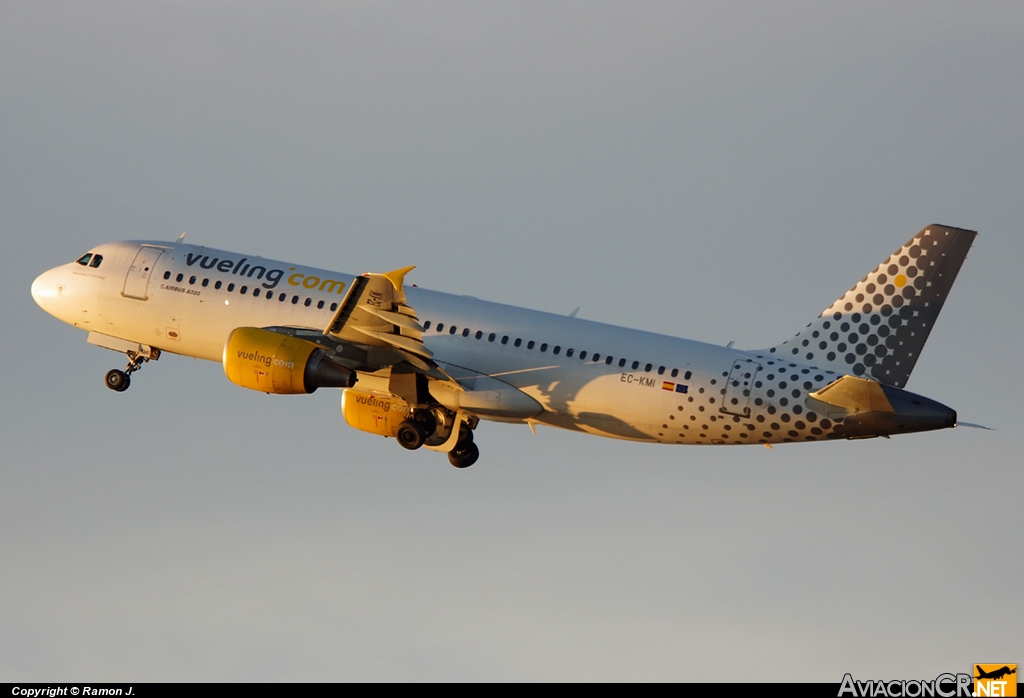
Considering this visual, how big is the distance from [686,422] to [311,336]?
36.0 ft

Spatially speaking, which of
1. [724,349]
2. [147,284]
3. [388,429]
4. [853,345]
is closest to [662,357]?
[724,349]

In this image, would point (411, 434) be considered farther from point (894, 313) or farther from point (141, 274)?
point (894, 313)

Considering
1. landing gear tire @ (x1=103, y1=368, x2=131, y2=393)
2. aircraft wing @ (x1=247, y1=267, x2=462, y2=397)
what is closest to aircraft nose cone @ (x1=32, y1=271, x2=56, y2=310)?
landing gear tire @ (x1=103, y1=368, x2=131, y2=393)

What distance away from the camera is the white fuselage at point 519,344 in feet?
136

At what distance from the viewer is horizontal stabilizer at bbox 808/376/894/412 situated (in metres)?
39.1

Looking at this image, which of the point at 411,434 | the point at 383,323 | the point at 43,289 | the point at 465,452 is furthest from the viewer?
the point at 43,289

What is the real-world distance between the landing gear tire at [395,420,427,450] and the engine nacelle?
2.85 m

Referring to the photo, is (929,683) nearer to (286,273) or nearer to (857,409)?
(857,409)

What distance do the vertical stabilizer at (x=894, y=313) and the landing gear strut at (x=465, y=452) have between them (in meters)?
11.0

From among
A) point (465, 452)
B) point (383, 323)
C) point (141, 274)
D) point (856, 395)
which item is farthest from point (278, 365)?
point (856, 395)

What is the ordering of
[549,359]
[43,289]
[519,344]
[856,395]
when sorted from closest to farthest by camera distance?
[856,395], [549,359], [519,344], [43,289]

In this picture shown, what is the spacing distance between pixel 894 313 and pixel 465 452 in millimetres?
14218

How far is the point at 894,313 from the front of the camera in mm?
41344

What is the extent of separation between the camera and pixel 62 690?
35.6 meters
